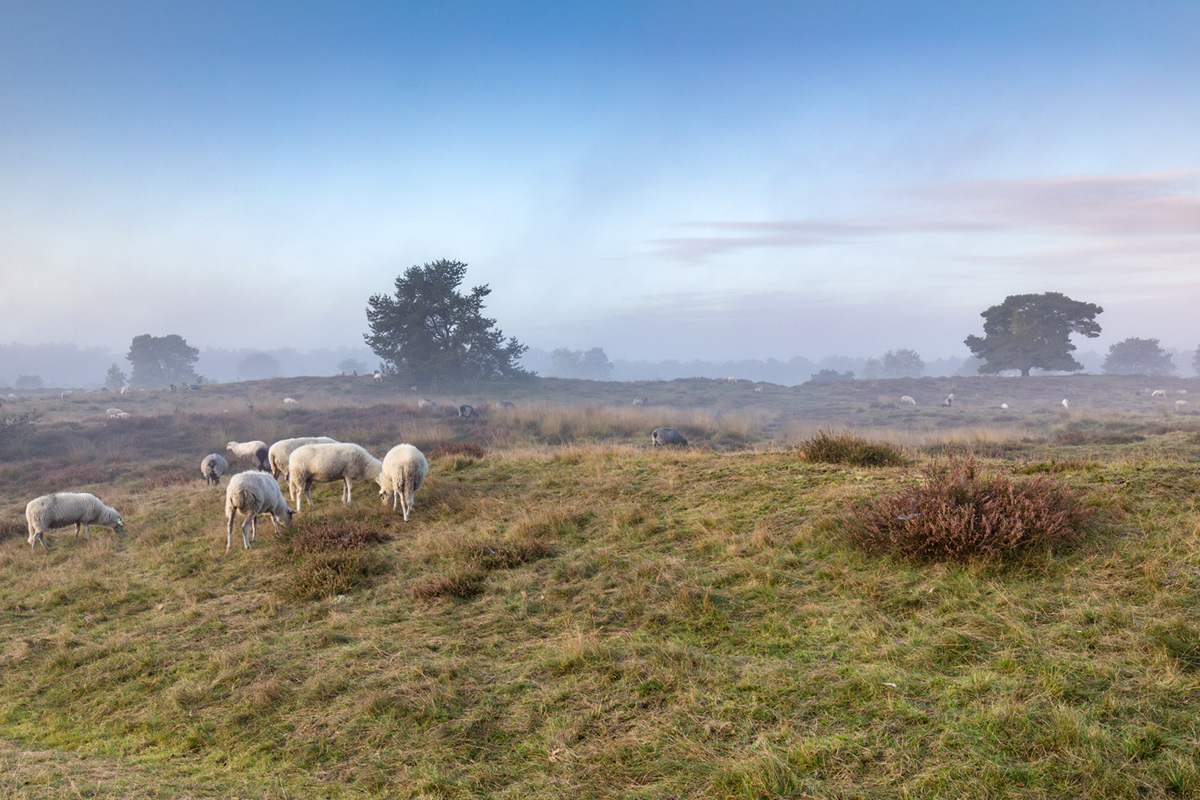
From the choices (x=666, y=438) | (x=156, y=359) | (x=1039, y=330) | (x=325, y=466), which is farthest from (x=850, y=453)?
(x=156, y=359)

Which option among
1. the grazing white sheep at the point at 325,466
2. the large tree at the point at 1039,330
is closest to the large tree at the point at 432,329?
the grazing white sheep at the point at 325,466

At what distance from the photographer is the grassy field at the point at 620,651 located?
11.0 feet

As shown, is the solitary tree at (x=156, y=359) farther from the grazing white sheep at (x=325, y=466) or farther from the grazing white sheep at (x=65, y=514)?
the grazing white sheep at (x=325, y=466)

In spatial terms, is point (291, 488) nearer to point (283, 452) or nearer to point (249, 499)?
point (283, 452)

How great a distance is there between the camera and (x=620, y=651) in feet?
15.9

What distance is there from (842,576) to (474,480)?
7983 mm

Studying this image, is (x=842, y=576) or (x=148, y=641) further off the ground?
(x=842, y=576)

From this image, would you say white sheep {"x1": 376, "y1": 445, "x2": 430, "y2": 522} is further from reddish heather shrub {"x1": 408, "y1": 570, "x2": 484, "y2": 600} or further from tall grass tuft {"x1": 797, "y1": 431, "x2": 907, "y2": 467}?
tall grass tuft {"x1": 797, "y1": 431, "x2": 907, "y2": 467}

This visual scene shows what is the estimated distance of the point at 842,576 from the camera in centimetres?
566

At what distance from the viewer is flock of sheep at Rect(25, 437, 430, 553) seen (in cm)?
968

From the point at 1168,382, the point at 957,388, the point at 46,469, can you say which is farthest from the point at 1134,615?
the point at 1168,382

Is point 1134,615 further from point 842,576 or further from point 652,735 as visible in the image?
point 652,735

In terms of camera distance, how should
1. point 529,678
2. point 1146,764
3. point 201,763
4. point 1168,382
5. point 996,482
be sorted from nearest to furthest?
point 1146,764
point 201,763
point 529,678
point 996,482
point 1168,382

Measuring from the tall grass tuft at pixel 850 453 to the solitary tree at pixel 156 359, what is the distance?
112 metres
